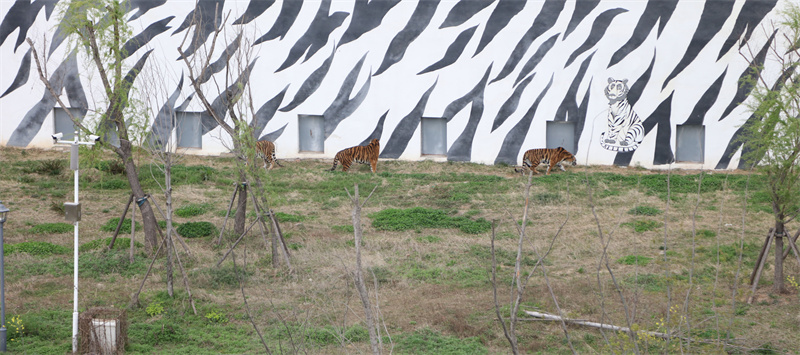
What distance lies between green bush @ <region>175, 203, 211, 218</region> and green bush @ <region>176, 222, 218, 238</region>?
4.69ft

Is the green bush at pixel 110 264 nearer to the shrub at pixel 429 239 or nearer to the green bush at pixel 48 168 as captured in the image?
the shrub at pixel 429 239

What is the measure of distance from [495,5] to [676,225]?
1028 cm

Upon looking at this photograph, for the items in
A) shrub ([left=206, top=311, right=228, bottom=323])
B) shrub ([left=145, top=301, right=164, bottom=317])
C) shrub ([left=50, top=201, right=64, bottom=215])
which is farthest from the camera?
shrub ([left=50, top=201, right=64, bottom=215])

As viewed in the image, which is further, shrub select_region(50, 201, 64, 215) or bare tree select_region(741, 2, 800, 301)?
shrub select_region(50, 201, 64, 215)

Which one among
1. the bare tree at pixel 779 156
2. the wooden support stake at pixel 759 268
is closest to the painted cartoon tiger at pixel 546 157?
the bare tree at pixel 779 156

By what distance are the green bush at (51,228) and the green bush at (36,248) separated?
129 cm

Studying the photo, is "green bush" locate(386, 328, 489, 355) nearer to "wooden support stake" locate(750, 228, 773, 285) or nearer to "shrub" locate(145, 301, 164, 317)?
"shrub" locate(145, 301, 164, 317)

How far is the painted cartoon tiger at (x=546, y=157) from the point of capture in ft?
69.9

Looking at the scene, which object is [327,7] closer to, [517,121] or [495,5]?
[495,5]

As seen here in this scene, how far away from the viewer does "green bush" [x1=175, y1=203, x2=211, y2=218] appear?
15.7 m

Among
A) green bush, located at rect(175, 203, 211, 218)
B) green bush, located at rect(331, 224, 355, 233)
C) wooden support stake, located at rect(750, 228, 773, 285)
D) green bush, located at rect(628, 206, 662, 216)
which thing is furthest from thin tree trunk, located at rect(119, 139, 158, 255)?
green bush, located at rect(628, 206, 662, 216)

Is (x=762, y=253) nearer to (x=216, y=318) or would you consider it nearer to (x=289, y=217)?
(x=216, y=318)

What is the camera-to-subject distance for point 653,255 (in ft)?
42.5

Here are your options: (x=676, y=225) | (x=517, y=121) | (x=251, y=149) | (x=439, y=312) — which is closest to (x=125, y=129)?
(x=251, y=149)
